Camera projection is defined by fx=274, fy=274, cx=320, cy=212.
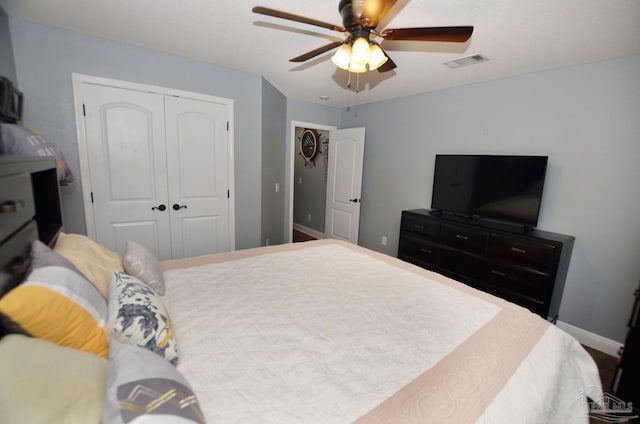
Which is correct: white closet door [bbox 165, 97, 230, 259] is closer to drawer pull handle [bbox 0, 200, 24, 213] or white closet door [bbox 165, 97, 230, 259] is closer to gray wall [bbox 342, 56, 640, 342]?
drawer pull handle [bbox 0, 200, 24, 213]

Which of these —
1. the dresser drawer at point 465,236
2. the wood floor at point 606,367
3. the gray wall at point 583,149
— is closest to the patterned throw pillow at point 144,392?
the wood floor at point 606,367

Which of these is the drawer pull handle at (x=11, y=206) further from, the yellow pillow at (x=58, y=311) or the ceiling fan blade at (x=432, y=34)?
the ceiling fan blade at (x=432, y=34)

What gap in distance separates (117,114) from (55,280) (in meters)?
2.33

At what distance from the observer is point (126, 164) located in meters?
2.65

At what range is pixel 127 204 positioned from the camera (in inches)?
107

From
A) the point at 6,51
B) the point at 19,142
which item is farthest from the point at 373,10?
the point at 6,51

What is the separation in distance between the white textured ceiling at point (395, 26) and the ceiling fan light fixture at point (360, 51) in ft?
1.00

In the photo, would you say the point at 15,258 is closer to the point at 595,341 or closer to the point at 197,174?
the point at 197,174

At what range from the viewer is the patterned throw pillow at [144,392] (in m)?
0.59

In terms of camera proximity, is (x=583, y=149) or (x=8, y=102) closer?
(x=8, y=102)

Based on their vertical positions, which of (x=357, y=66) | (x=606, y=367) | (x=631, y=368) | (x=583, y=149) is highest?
(x=357, y=66)

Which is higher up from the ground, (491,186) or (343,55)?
(343,55)

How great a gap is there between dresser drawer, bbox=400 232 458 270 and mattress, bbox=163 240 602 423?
130cm

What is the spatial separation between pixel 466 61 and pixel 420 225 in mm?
1697
